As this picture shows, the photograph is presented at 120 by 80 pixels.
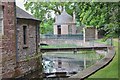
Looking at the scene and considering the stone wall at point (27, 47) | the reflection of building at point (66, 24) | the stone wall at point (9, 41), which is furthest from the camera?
the reflection of building at point (66, 24)

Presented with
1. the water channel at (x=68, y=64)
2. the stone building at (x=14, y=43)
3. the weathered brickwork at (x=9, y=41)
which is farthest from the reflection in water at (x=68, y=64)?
the weathered brickwork at (x=9, y=41)

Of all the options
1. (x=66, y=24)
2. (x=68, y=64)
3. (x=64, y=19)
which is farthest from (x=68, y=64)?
(x=64, y=19)

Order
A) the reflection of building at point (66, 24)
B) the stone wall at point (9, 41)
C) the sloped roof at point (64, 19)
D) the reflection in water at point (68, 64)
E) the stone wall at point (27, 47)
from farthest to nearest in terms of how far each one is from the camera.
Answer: the sloped roof at point (64, 19) < the reflection of building at point (66, 24) < the reflection in water at point (68, 64) < the stone wall at point (27, 47) < the stone wall at point (9, 41)

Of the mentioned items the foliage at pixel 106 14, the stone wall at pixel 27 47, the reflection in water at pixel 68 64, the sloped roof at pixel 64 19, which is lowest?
the reflection in water at pixel 68 64

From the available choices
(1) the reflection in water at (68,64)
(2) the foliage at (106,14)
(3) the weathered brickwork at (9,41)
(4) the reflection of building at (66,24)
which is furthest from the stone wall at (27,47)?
(4) the reflection of building at (66,24)

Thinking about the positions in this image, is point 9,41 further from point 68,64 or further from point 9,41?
point 68,64

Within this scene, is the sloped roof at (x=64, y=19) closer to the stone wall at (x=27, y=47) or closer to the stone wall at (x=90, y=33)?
the stone wall at (x=90, y=33)

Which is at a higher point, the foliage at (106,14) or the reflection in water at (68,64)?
the foliage at (106,14)

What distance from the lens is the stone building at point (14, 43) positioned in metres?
13.8

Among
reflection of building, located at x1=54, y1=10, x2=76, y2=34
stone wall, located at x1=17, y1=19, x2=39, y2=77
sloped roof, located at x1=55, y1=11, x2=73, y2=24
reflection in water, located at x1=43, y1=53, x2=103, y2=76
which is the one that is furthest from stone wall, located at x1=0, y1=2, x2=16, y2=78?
sloped roof, located at x1=55, y1=11, x2=73, y2=24

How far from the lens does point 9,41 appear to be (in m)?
14.4

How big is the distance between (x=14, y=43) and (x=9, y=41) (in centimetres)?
60

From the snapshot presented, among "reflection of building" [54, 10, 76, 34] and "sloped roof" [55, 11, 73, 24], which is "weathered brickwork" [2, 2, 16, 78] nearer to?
"reflection of building" [54, 10, 76, 34]

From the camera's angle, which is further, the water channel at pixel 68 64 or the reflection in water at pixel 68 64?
the reflection in water at pixel 68 64
